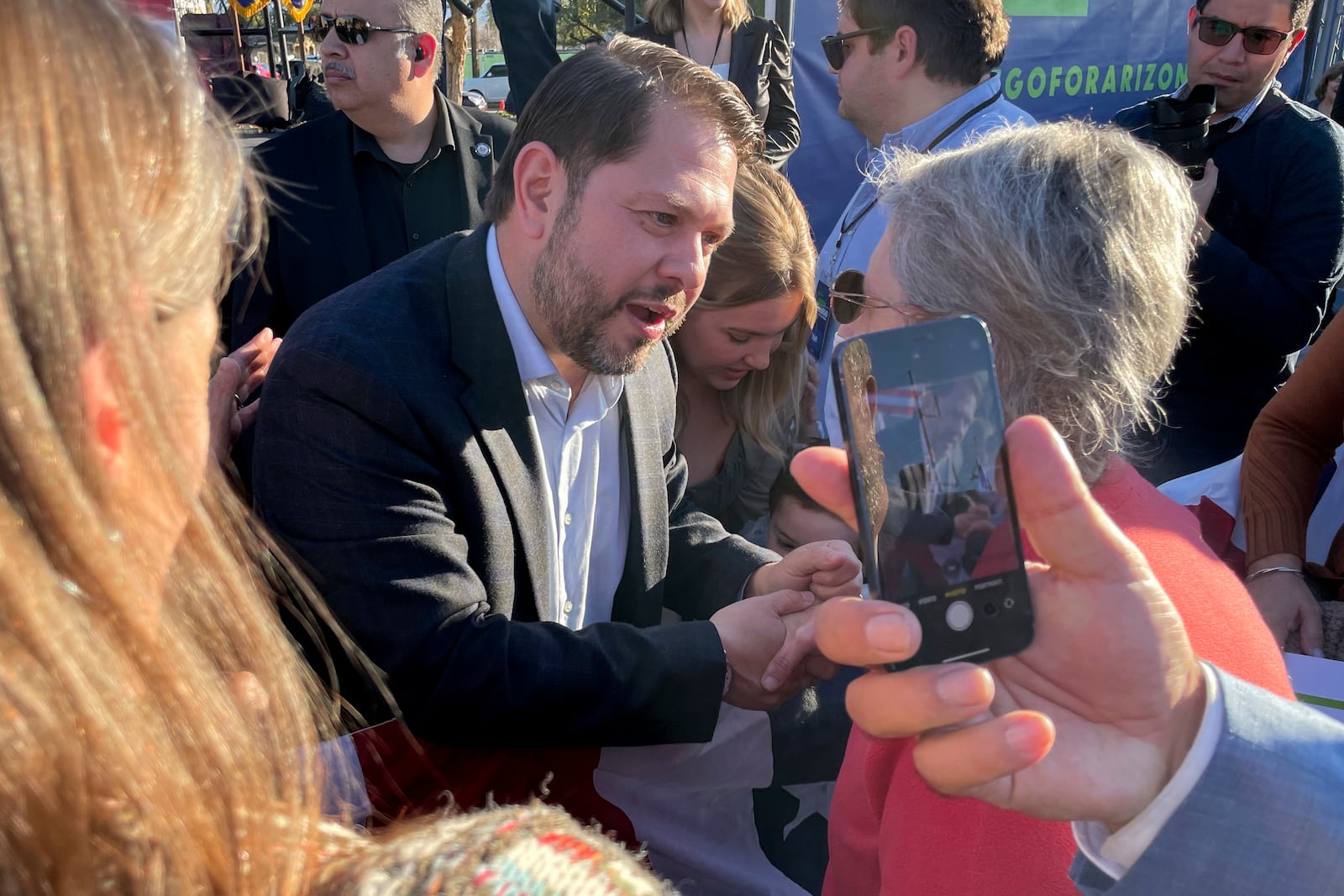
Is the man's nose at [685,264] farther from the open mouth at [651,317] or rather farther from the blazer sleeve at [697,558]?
the blazer sleeve at [697,558]

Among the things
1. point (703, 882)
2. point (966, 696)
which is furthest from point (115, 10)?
point (703, 882)

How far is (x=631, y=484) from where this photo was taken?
218 cm

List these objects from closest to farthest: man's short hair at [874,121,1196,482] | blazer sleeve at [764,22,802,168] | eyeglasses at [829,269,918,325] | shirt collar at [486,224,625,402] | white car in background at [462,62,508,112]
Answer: man's short hair at [874,121,1196,482], eyeglasses at [829,269,918,325], shirt collar at [486,224,625,402], blazer sleeve at [764,22,802,168], white car in background at [462,62,508,112]

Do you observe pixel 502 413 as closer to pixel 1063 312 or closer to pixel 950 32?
pixel 1063 312

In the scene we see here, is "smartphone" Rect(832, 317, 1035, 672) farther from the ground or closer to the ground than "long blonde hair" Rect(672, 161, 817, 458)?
farther from the ground

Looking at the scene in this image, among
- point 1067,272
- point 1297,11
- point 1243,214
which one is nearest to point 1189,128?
point 1243,214

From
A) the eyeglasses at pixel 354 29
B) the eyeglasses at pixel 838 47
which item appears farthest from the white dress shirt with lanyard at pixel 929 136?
the eyeglasses at pixel 354 29

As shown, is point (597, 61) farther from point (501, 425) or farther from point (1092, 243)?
point (1092, 243)

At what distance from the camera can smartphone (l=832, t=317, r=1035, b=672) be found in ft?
3.23

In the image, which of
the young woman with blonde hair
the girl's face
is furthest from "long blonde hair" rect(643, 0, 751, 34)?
the girl's face

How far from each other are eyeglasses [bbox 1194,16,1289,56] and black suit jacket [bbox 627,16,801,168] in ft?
5.49

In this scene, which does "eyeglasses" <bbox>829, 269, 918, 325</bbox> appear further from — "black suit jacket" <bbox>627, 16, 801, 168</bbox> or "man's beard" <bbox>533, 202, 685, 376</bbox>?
"black suit jacket" <bbox>627, 16, 801, 168</bbox>

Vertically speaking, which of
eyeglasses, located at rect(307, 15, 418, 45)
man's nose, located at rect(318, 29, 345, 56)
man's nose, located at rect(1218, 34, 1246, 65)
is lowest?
man's nose, located at rect(1218, 34, 1246, 65)

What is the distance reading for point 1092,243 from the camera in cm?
138
